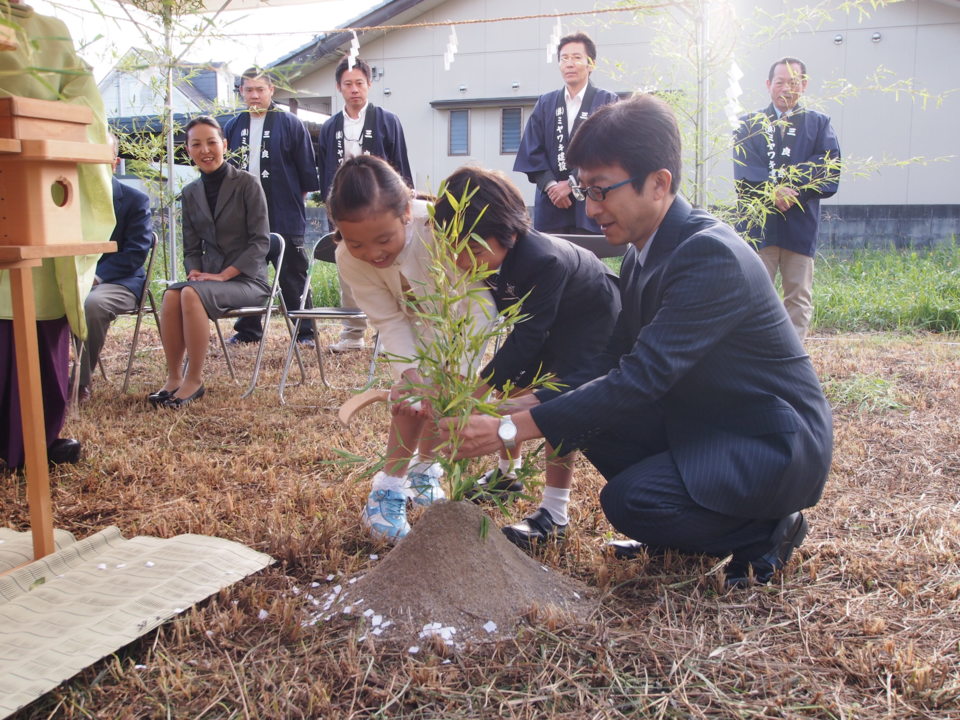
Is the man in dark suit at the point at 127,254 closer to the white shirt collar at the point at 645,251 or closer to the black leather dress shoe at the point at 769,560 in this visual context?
the white shirt collar at the point at 645,251

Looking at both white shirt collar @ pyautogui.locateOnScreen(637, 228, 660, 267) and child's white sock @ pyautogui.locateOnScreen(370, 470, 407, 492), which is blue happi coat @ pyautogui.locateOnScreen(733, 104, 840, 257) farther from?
child's white sock @ pyautogui.locateOnScreen(370, 470, 407, 492)

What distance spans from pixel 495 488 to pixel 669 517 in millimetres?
721

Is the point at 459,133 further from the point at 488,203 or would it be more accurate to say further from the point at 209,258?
the point at 488,203

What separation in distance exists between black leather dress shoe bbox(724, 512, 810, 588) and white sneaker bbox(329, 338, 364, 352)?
4320 millimetres

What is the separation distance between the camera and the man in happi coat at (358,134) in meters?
6.14

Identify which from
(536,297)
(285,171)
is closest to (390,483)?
(536,297)

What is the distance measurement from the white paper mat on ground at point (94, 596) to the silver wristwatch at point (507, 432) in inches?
33.0

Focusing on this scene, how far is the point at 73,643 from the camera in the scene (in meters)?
1.93

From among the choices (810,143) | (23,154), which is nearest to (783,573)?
(23,154)

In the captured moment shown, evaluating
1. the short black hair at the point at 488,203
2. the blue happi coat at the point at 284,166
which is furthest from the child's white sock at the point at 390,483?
the blue happi coat at the point at 284,166

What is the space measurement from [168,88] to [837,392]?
4659 millimetres

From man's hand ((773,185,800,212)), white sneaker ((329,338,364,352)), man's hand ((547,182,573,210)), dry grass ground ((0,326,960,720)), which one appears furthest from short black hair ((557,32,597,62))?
dry grass ground ((0,326,960,720))

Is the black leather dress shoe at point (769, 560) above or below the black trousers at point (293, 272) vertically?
below

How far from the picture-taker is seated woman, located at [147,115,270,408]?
470 cm
